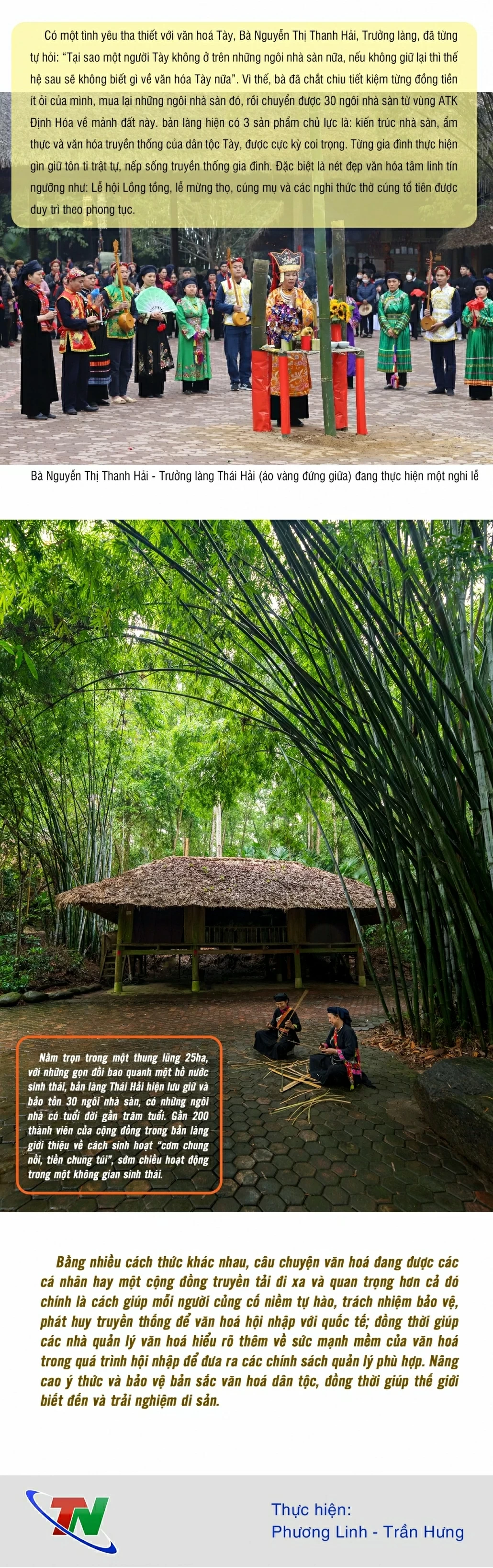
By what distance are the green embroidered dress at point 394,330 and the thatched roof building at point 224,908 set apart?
4.76m

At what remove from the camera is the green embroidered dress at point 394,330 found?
6.05m

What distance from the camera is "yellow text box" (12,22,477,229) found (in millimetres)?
2918

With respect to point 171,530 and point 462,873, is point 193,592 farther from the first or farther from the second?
point 462,873

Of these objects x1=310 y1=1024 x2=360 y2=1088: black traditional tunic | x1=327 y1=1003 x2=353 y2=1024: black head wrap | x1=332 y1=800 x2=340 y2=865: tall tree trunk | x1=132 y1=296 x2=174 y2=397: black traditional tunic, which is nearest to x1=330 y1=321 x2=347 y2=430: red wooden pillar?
x1=132 y1=296 x2=174 y2=397: black traditional tunic

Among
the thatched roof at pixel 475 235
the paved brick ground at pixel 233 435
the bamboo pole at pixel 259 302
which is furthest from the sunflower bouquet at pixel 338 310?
the thatched roof at pixel 475 235

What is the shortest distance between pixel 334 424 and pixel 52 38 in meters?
2.34

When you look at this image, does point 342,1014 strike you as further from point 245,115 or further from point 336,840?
point 336,840

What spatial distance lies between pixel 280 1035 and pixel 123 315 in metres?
4.72

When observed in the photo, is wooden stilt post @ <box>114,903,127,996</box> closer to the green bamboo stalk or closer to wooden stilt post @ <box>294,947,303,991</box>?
wooden stilt post @ <box>294,947,303,991</box>

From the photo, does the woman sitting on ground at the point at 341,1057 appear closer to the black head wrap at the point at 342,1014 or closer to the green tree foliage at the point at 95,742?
the black head wrap at the point at 342,1014

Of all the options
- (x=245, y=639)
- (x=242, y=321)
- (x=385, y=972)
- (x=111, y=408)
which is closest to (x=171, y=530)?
(x=111, y=408)

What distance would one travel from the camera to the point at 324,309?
4.62 meters

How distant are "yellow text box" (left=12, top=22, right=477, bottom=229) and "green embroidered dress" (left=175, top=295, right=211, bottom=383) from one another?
296 centimetres

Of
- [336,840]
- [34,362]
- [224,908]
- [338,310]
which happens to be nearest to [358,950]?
[224,908]
